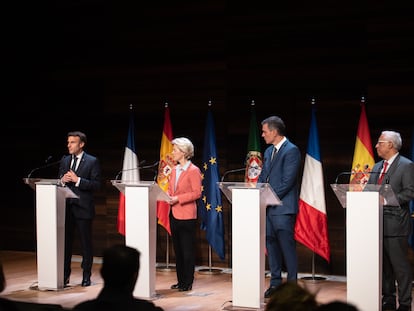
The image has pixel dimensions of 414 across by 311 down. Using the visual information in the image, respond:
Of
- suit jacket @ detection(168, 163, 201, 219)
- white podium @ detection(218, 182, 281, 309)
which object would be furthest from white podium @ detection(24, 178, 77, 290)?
white podium @ detection(218, 182, 281, 309)

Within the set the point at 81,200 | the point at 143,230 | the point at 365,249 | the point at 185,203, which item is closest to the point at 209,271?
the point at 185,203

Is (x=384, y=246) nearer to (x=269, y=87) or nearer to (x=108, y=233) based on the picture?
(x=269, y=87)

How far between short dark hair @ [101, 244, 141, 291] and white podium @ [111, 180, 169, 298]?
330 cm

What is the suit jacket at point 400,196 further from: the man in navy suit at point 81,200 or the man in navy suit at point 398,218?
the man in navy suit at point 81,200

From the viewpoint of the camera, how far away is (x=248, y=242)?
5.82 m

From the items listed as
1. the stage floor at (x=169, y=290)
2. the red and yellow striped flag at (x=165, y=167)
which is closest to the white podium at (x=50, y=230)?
the stage floor at (x=169, y=290)

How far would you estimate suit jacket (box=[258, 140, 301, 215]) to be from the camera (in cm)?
633

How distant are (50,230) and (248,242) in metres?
2.08

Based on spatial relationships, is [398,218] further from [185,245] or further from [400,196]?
[185,245]

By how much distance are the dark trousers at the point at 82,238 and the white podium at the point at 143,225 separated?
0.84 metres

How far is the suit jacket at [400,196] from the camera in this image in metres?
5.68

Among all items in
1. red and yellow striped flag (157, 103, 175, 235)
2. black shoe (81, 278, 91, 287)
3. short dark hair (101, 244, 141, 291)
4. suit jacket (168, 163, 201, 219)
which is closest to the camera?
short dark hair (101, 244, 141, 291)

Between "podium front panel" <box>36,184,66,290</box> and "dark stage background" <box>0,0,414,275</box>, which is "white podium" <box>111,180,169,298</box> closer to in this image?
"podium front panel" <box>36,184,66,290</box>

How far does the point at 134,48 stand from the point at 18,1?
6.41 ft
